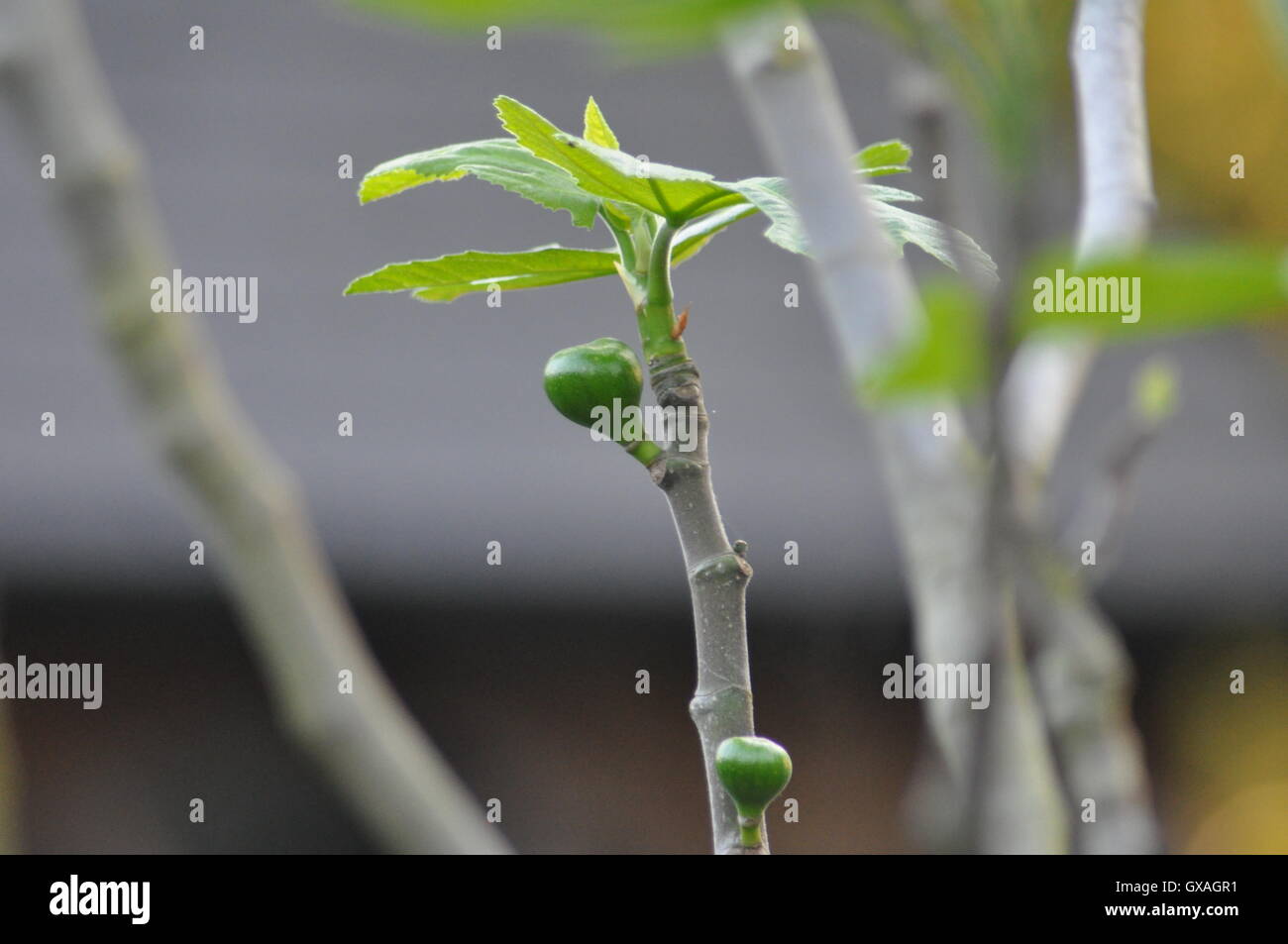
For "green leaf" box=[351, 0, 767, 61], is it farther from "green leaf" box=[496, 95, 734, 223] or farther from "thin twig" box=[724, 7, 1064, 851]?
"green leaf" box=[496, 95, 734, 223]

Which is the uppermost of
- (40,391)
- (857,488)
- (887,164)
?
(40,391)

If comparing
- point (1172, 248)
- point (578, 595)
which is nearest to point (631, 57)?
point (1172, 248)

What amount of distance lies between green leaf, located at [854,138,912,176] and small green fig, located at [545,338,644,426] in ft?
0.39

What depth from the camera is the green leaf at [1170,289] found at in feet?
0.48

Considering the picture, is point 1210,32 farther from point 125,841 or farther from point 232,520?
point 232,520

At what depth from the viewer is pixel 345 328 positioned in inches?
125

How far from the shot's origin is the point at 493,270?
1.79 feet

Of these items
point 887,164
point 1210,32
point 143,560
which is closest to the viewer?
point 887,164

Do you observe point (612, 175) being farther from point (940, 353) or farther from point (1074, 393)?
point (940, 353)

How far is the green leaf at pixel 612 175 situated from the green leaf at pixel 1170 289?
0.31 m

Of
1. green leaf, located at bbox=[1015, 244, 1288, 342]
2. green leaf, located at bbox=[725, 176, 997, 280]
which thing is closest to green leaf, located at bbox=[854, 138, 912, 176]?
green leaf, located at bbox=[725, 176, 997, 280]

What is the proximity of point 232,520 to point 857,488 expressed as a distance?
3009mm

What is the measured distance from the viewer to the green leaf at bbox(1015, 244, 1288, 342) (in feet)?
0.48

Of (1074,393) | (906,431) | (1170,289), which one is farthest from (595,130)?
(1170,289)
